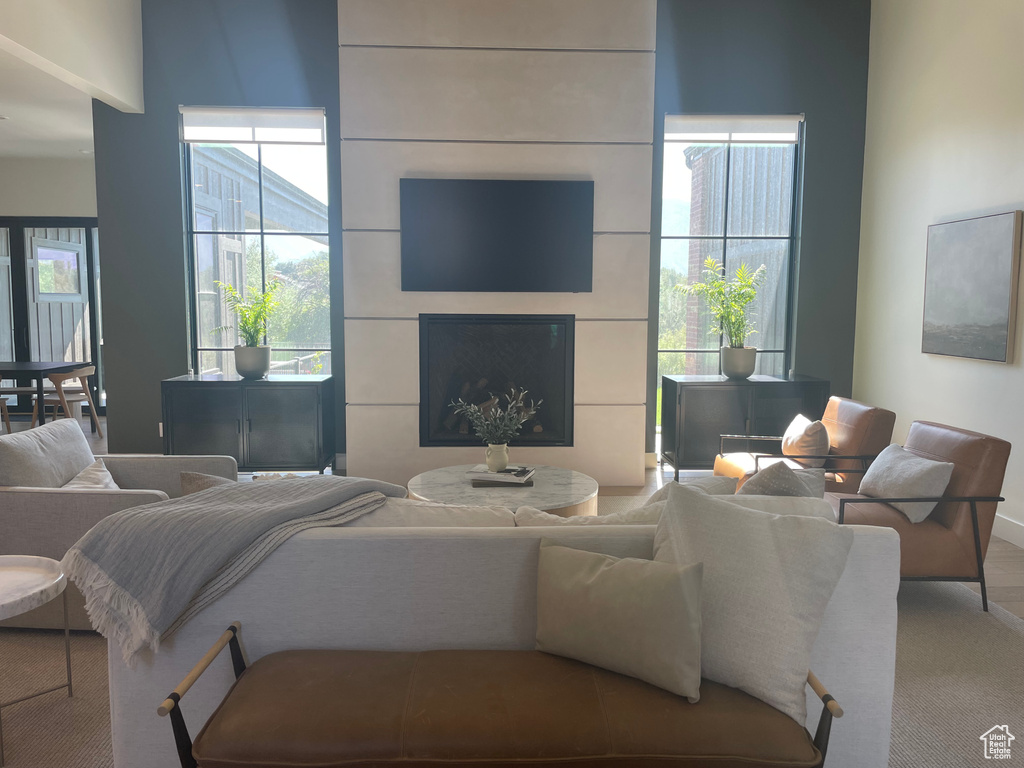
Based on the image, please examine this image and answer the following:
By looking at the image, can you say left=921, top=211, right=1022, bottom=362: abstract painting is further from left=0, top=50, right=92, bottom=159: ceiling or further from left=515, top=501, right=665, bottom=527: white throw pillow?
left=0, top=50, right=92, bottom=159: ceiling

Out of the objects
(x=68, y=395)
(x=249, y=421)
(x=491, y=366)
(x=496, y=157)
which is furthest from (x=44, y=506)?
(x=68, y=395)

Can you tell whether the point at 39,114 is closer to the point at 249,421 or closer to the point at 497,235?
the point at 249,421

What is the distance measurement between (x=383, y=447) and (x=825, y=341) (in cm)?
375

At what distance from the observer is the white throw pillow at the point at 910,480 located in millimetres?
3104

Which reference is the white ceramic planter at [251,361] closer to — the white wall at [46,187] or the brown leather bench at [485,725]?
the brown leather bench at [485,725]

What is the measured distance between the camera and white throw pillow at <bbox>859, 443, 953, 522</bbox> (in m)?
3.10

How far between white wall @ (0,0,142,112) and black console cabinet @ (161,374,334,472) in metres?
2.15

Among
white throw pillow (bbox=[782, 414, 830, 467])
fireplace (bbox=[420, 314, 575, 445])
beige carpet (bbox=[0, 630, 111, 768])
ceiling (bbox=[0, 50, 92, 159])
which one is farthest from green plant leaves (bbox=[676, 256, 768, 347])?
ceiling (bbox=[0, 50, 92, 159])

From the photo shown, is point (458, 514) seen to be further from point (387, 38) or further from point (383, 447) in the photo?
point (387, 38)

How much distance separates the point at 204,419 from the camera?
526 centimetres

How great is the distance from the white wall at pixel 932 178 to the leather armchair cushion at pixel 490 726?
3464mm

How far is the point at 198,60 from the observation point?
547 cm

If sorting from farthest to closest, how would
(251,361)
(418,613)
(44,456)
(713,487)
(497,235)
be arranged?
(251,361)
(497,235)
(44,456)
(713,487)
(418,613)

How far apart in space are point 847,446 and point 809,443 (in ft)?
0.76
